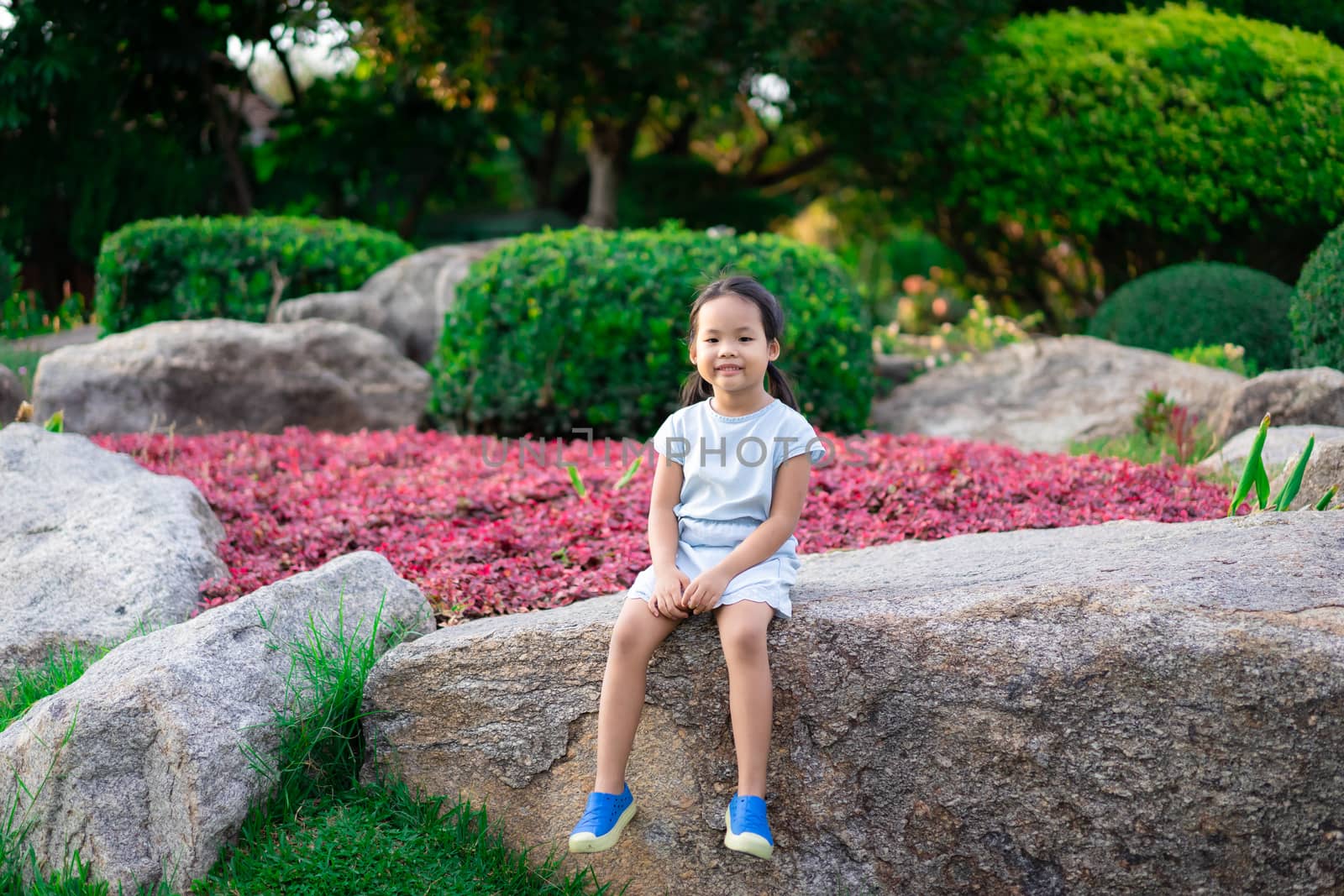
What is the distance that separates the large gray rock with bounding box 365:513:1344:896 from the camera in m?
2.46

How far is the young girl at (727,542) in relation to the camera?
101 inches

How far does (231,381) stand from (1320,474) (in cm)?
554

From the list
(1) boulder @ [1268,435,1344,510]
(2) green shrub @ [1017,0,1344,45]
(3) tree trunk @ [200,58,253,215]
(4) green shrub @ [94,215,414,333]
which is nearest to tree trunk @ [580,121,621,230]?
(3) tree trunk @ [200,58,253,215]

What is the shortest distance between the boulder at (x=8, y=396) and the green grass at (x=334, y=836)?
4.63 m

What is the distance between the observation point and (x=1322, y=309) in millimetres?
6266

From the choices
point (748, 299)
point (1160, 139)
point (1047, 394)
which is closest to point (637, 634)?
point (748, 299)

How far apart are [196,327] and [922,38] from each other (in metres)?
6.58

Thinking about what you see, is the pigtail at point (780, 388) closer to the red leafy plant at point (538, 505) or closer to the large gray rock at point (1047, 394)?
the red leafy plant at point (538, 505)

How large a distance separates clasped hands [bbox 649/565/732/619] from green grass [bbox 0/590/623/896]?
722mm

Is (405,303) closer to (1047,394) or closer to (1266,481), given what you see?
(1047,394)

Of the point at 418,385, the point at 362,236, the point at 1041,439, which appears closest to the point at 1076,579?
the point at 1041,439

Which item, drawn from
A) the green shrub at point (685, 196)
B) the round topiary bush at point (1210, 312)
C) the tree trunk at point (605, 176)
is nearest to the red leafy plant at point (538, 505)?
the round topiary bush at point (1210, 312)

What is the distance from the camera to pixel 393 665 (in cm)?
295

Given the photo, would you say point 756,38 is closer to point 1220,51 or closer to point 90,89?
point 1220,51
